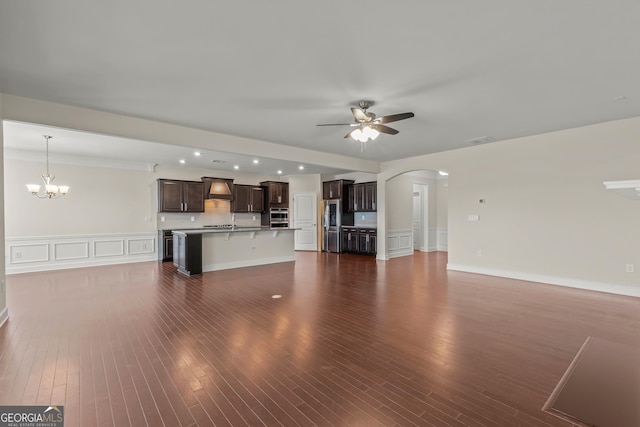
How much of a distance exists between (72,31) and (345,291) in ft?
14.8

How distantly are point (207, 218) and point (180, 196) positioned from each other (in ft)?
3.70

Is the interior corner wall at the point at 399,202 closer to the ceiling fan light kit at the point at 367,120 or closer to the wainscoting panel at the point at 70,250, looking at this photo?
the ceiling fan light kit at the point at 367,120

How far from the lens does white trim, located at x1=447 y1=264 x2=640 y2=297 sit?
15.0 feet

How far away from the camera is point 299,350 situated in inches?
111

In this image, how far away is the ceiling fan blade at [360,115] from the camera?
11.4 ft

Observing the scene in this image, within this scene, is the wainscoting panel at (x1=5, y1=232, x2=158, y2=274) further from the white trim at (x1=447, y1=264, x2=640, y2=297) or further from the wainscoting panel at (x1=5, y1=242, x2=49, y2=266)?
the white trim at (x1=447, y1=264, x2=640, y2=297)

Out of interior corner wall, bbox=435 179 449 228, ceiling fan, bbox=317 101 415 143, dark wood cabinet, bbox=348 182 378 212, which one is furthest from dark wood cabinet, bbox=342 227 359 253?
ceiling fan, bbox=317 101 415 143

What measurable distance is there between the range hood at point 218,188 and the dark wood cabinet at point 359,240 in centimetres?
395

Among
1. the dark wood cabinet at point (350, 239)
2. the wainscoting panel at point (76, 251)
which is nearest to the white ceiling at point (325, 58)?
the wainscoting panel at point (76, 251)

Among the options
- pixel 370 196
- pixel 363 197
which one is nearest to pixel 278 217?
pixel 363 197

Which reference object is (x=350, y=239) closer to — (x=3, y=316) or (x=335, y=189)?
(x=335, y=189)

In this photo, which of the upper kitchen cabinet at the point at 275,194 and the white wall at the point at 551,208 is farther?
the upper kitchen cabinet at the point at 275,194

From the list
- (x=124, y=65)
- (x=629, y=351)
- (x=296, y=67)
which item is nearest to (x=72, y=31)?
(x=124, y=65)

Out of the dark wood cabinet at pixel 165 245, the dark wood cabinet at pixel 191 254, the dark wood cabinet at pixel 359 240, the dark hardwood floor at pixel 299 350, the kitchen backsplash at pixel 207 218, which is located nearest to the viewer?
the dark hardwood floor at pixel 299 350
